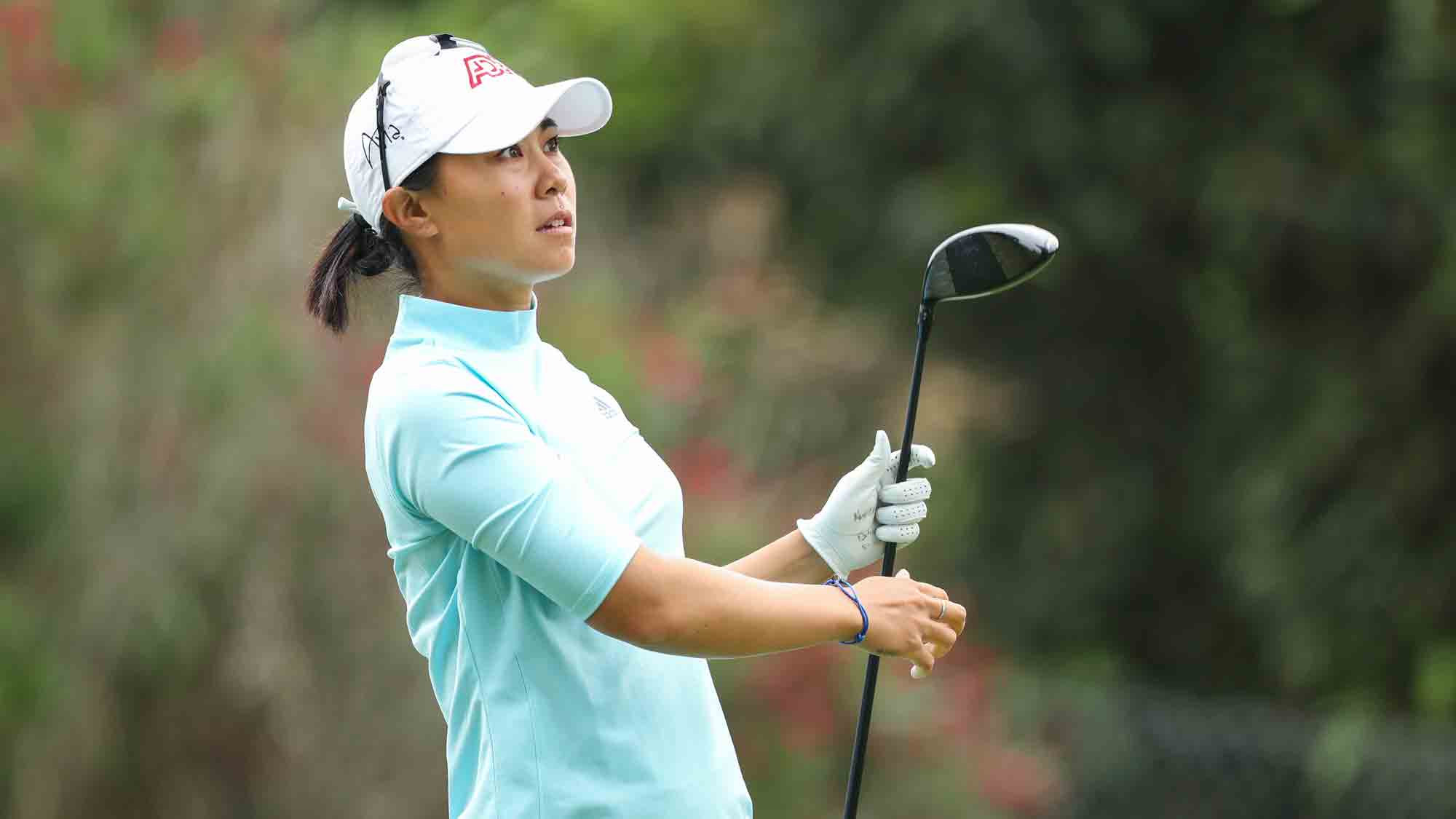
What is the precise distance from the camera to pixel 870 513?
2.30 metres

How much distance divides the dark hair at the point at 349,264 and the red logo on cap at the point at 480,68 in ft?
0.69

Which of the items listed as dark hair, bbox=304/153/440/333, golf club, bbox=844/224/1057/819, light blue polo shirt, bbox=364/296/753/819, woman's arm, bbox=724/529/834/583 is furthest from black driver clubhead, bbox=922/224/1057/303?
dark hair, bbox=304/153/440/333

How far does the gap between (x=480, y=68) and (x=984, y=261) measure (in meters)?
0.72

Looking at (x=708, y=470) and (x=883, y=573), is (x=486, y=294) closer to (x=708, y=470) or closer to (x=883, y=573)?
(x=883, y=573)

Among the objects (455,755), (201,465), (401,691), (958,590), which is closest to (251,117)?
(201,465)

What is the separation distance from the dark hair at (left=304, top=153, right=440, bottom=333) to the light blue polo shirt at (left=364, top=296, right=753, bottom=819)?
Result: 3.4 inches

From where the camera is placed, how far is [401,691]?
5.39 meters

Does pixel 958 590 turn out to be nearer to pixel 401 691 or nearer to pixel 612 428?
pixel 401 691

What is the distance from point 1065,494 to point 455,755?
7211 millimetres

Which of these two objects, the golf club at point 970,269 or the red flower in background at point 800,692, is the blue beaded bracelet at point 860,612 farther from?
Answer: the red flower in background at point 800,692

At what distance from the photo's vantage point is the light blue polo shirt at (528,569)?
6.05 feet

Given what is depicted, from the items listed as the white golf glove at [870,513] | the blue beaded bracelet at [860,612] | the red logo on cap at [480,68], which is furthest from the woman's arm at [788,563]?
the red logo on cap at [480,68]

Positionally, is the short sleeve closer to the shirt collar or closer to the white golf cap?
the shirt collar

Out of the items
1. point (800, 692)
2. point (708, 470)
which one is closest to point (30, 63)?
point (708, 470)
